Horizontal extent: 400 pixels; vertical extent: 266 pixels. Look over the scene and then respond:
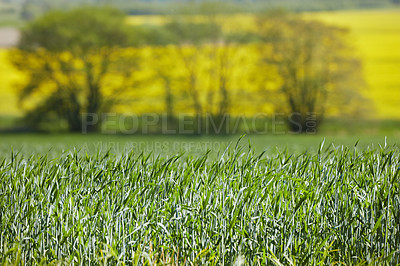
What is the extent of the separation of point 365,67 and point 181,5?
7.71 meters

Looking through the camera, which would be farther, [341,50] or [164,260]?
[341,50]

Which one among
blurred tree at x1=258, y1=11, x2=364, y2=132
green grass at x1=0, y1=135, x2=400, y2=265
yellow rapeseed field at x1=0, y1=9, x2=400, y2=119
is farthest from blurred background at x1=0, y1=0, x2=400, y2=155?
green grass at x1=0, y1=135, x2=400, y2=265

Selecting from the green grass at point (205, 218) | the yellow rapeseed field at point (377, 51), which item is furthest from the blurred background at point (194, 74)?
the green grass at point (205, 218)

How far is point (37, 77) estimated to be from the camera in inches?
858

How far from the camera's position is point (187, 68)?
69.7 ft

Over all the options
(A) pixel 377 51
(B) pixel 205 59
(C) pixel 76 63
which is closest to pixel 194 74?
(B) pixel 205 59

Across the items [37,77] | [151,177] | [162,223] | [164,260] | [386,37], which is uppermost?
[386,37]

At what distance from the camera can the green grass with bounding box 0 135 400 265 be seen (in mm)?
3125

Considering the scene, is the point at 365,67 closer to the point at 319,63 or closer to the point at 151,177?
the point at 319,63

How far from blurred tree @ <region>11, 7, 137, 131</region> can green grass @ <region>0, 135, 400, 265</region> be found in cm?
1771

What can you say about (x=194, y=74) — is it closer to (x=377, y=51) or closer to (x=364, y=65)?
(x=364, y=65)

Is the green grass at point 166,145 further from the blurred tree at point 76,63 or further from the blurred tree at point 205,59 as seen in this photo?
the blurred tree at point 205,59

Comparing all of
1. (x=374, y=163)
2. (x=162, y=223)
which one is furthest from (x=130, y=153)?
(x=374, y=163)

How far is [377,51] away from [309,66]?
20.6ft
